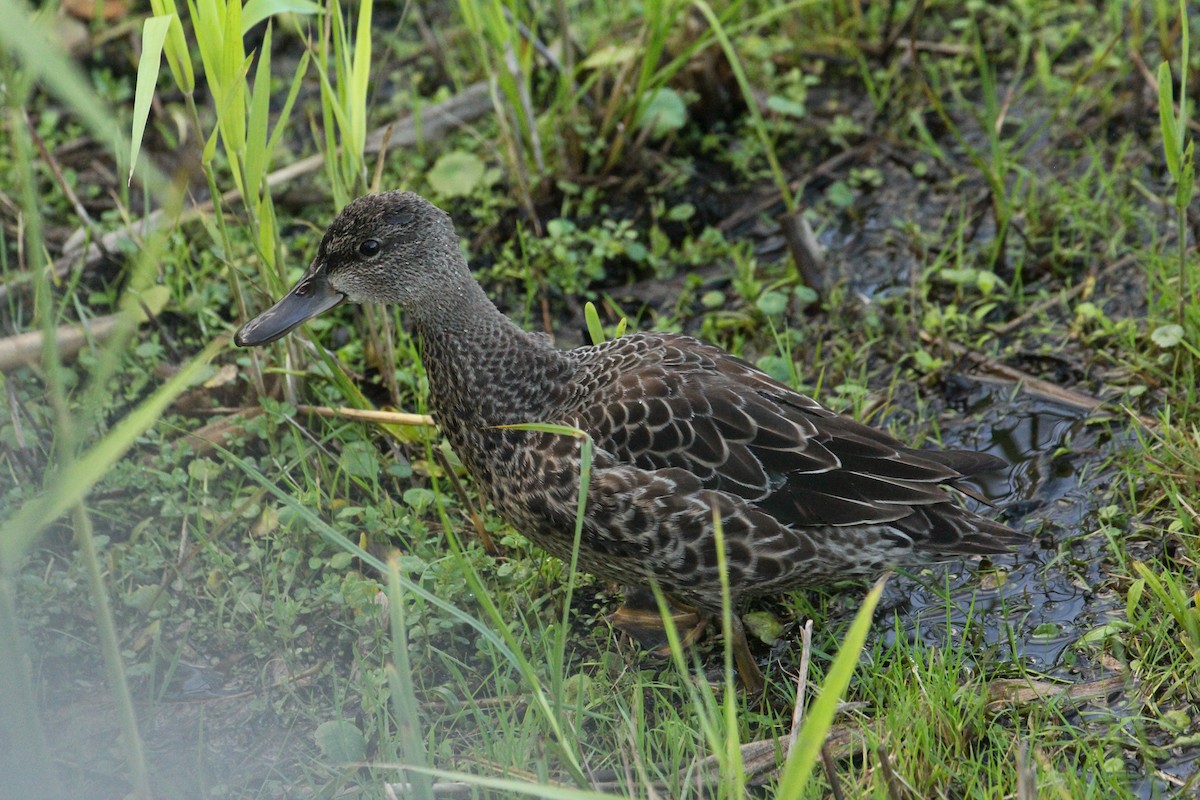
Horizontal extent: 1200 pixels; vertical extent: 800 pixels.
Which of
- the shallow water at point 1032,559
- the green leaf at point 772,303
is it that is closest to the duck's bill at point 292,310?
the green leaf at point 772,303

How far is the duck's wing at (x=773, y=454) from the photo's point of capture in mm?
3432

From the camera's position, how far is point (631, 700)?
11.5 ft

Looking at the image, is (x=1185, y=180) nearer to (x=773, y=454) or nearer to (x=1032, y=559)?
(x=1032, y=559)

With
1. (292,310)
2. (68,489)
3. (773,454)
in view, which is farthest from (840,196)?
(68,489)

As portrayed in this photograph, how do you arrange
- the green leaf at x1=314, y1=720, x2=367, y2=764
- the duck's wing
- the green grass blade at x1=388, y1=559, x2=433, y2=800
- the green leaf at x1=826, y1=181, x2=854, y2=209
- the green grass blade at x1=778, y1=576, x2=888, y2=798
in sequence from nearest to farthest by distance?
the green grass blade at x1=778, y1=576, x2=888, y2=798 < the green grass blade at x1=388, y1=559, x2=433, y2=800 < the green leaf at x1=314, y1=720, x2=367, y2=764 < the duck's wing < the green leaf at x1=826, y1=181, x2=854, y2=209

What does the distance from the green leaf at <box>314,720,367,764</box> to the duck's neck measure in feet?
3.05

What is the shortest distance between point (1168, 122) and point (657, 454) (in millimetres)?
1844

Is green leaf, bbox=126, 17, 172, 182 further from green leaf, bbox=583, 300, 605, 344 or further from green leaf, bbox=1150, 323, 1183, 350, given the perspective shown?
green leaf, bbox=1150, 323, 1183, 350

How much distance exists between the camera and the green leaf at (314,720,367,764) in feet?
10.9

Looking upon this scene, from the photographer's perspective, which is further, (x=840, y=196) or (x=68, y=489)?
(x=840, y=196)

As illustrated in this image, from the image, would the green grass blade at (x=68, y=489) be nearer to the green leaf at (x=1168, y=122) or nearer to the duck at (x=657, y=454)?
the duck at (x=657, y=454)

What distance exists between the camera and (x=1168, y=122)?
3.67m

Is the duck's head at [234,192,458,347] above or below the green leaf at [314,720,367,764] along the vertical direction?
above

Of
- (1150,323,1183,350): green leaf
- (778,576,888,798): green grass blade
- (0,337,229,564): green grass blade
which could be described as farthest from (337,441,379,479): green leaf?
(1150,323,1183,350): green leaf
